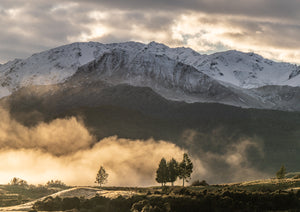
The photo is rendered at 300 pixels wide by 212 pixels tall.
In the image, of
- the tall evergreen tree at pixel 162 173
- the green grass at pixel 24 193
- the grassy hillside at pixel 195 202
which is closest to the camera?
the grassy hillside at pixel 195 202

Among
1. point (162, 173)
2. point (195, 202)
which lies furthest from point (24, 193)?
point (195, 202)

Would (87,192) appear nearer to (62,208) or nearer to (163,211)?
(62,208)

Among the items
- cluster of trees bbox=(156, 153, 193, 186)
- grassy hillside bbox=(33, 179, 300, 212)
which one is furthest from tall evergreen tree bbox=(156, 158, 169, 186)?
grassy hillside bbox=(33, 179, 300, 212)

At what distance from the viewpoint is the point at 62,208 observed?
306 feet

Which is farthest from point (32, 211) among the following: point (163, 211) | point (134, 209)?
point (163, 211)

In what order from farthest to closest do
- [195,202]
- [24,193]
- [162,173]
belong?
1. [24,193]
2. [162,173]
3. [195,202]

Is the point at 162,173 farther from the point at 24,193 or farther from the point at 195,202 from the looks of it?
the point at 195,202

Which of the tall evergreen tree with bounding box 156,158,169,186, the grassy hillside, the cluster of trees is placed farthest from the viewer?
the tall evergreen tree with bounding box 156,158,169,186

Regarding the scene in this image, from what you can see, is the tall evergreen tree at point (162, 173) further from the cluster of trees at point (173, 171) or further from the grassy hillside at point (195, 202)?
the grassy hillside at point (195, 202)

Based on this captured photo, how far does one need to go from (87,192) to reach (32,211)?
21615 millimetres

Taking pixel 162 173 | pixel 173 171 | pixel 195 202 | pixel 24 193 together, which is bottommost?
pixel 195 202

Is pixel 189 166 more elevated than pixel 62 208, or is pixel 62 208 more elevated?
pixel 189 166

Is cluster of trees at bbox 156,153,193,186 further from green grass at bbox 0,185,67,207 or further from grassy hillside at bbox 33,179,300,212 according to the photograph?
grassy hillside at bbox 33,179,300,212

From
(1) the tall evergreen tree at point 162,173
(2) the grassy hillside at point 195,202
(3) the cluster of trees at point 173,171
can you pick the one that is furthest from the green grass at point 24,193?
(2) the grassy hillside at point 195,202
